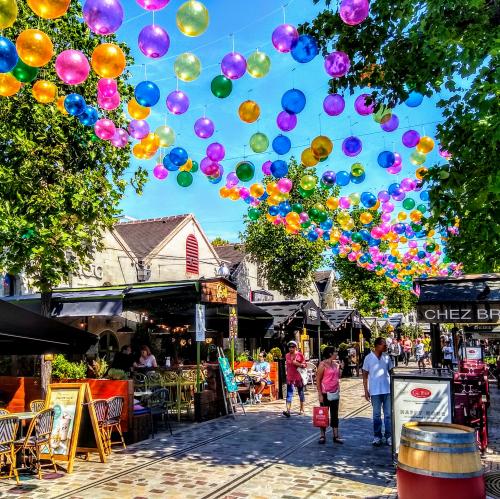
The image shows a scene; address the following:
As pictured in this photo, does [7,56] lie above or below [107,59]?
below

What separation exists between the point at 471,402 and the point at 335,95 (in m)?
5.35

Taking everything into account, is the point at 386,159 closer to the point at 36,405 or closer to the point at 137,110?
the point at 137,110

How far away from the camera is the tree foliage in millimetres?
9617

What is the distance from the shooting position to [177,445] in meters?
8.84

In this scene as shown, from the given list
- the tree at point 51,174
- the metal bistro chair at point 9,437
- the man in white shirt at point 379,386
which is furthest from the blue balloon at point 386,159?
the metal bistro chair at point 9,437

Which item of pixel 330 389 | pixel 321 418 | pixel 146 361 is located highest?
pixel 146 361

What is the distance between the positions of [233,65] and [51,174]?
5.16 metres

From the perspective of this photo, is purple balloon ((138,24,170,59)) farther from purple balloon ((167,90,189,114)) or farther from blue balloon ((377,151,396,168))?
blue balloon ((377,151,396,168))

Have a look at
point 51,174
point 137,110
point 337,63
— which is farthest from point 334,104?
point 51,174

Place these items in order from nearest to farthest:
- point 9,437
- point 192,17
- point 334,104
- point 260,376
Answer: point 192,17, point 9,437, point 334,104, point 260,376

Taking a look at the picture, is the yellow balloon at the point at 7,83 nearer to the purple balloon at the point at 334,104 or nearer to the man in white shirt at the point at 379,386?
the purple balloon at the point at 334,104

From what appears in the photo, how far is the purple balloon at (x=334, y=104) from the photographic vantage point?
7707 millimetres

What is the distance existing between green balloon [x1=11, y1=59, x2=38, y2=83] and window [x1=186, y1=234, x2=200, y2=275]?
18398mm

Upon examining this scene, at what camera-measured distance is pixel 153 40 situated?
20.0 feet
